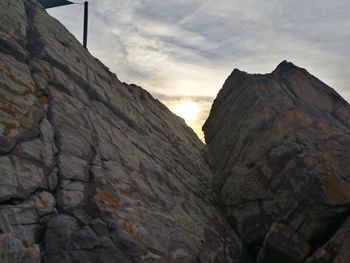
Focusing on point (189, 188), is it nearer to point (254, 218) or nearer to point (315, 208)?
point (254, 218)

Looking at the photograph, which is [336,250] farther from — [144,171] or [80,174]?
[80,174]

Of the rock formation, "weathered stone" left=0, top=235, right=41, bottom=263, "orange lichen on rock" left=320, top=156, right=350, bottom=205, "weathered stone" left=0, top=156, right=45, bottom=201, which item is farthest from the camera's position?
"orange lichen on rock" left=320, top=156, right=350, bottom=205

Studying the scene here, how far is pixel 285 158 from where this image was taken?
11.0m

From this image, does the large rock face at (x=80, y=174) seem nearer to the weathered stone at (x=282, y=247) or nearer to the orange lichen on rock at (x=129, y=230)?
Result: the orange lichen on rock at (x=129, y=230)

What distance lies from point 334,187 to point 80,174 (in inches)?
264

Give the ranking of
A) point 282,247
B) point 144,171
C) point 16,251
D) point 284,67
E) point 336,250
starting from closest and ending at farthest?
point 16,251
point 336,250
point 282,247
point 144,171
point 284,67

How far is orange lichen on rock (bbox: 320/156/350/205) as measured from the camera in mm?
A: 9469

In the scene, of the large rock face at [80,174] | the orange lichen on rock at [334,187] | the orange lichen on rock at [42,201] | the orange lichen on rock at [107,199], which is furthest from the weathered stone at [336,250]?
the orange lichen on rock at [42,201]

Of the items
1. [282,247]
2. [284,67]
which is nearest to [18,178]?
[282,247]

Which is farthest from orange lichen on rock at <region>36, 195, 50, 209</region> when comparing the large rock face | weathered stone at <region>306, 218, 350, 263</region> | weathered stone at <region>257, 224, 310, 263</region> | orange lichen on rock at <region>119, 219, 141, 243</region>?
weathered stone at <region>306, 218, 350, 263</region>

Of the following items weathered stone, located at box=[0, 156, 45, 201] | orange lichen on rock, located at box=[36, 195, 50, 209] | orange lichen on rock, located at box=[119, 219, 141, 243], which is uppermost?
weathered stone, located at box=[0, 156, 45, 201]

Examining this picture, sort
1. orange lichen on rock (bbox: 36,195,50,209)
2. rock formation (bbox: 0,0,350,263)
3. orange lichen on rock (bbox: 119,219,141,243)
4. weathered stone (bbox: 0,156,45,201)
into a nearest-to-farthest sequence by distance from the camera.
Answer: weathered stone (bbox: 0,156,45,201)
orange lichen on rock (bbox: 36,195,50,209)
rock formation (bbox: 0,0,350,263)
orange lichen on rock (bbox: 119,219,141,243)

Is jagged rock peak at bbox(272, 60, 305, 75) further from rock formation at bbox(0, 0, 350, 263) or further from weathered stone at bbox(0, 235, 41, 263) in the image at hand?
weathered stone at bbox(0, 235, 41, 263)

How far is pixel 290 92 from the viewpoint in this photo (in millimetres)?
14531
